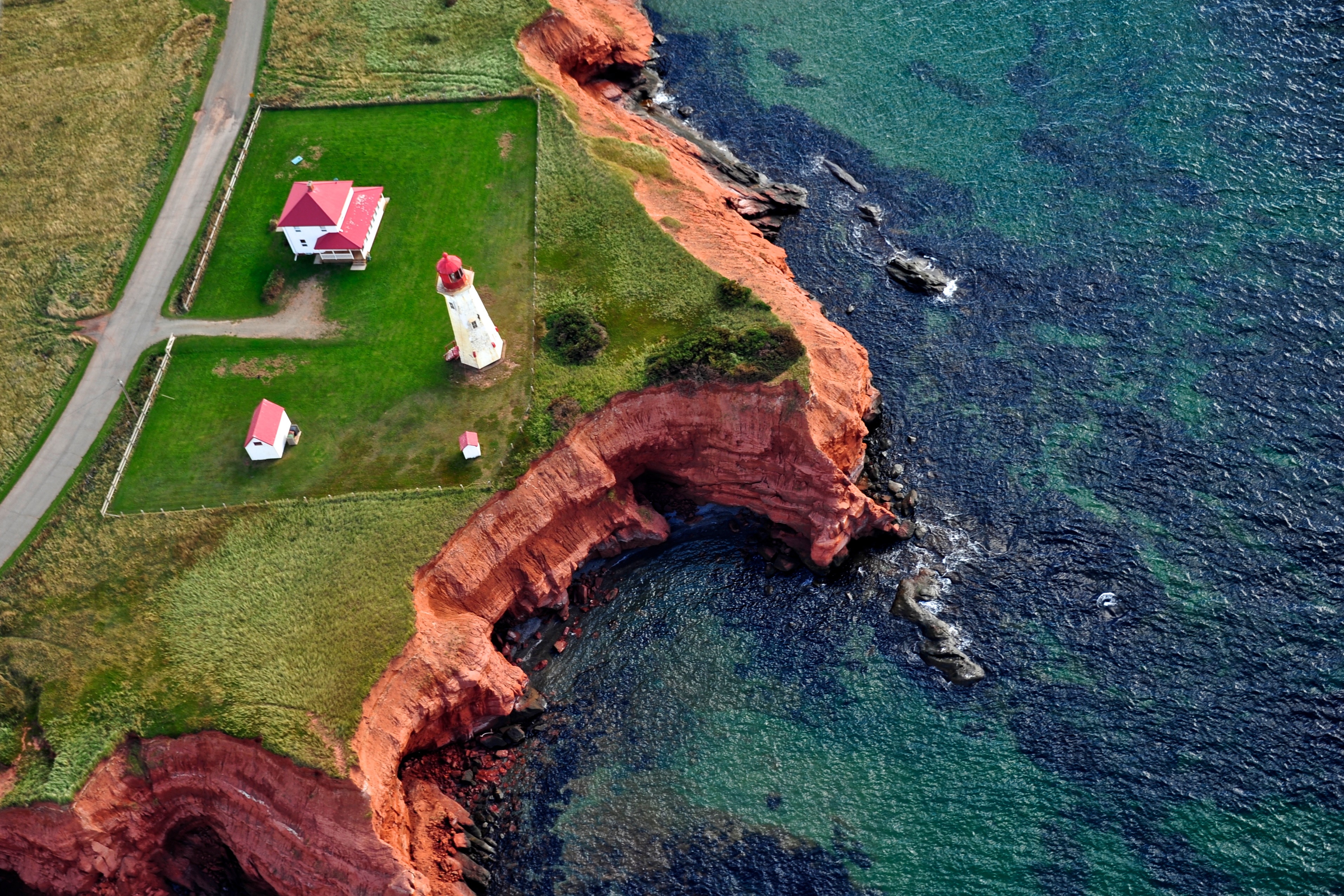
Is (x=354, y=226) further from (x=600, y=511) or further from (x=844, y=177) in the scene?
(x=844, y=177)

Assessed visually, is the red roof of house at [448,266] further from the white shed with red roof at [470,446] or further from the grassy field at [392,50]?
the grassy field at [392,50]

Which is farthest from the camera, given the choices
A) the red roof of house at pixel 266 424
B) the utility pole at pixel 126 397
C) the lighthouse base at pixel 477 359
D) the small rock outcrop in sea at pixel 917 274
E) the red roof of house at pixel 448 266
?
the small rock outcrop in sea at pixel 917 274

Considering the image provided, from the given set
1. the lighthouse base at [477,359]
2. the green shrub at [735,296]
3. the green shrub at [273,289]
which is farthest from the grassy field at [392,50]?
the green shrub at [735,296]

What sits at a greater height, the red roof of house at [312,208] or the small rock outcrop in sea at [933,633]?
the red roof of house at [312,208]

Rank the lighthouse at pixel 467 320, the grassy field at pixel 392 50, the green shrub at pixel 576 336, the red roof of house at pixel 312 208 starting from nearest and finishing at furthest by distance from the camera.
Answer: the lighthouse at pixel 467 320 → the green shrub at pixel 576 336 → the red roof of house at pixel 312 208 → the grassy field at pixel 392 50

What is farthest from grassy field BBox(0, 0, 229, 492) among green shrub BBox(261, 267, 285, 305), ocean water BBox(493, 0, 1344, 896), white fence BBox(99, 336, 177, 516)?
ocean water BBox(493, 0, 1344, 896)

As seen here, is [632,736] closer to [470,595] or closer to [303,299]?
[470,595]
